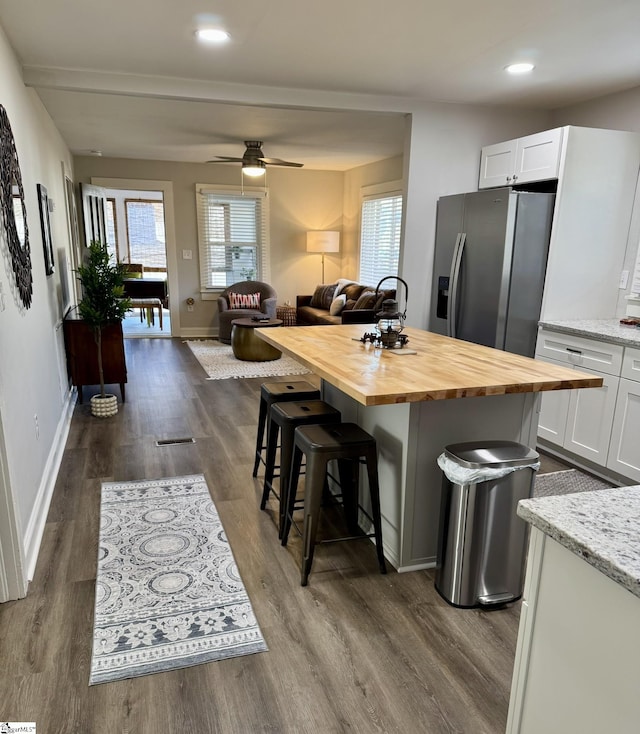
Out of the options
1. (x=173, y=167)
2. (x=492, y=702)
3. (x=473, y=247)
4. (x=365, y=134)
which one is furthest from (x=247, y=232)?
(x=492, y=702)

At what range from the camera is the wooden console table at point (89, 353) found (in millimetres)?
4645

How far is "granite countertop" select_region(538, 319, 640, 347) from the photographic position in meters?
3.15

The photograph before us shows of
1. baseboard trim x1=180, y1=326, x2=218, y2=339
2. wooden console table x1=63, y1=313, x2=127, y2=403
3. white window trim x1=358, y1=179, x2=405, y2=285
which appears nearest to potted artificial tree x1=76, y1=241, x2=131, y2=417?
wooden console table x1=63, y1=313, x2=127, y2=403

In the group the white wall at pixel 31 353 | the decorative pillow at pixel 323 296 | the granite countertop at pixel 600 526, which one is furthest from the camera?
the decorative pillow at pixel 323 296

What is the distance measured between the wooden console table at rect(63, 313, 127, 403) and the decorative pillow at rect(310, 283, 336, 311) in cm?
375

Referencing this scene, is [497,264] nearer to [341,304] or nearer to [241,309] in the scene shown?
[341,304]

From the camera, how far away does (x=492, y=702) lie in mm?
1725

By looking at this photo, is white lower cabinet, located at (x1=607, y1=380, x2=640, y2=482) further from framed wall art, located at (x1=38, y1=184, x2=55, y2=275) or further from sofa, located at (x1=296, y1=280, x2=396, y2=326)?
framed wall art, located at (x1=38, y1=184, x2=55, y2=275)

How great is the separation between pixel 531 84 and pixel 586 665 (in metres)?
3.78

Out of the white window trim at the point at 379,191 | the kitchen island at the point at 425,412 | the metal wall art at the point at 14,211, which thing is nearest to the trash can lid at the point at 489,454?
the kitchen island at the point at 425,412

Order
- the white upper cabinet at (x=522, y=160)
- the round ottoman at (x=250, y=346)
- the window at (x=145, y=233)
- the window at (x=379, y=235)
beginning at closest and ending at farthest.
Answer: the white upper cabinet at (x=522, y=160) < the round ottoman at (x=250, y=346) < the window at (x=379, y=235) < the window at (x=145, y=233)

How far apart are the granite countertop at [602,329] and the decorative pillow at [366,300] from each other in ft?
10.4

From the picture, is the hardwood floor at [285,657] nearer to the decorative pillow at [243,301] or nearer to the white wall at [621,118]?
the white wall at [621,118]

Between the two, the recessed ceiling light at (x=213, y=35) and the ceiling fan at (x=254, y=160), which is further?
the ceiling fan at (x=254, y=160)
